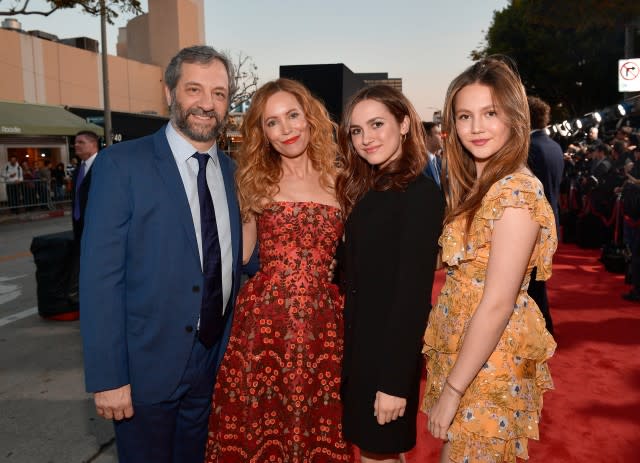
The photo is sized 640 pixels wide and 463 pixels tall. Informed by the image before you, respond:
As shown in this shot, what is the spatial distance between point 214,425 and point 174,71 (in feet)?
5.60

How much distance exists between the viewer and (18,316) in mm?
6191

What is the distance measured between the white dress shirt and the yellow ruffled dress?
3.28ft

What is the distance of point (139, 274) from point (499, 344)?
4.74 ft

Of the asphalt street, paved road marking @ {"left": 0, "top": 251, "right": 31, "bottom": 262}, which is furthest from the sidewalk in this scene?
the asphalt street

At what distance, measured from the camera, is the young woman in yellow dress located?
68.9 inches

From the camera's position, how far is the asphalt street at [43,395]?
329 centimetres

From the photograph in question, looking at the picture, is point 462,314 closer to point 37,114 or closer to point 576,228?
point 576,228

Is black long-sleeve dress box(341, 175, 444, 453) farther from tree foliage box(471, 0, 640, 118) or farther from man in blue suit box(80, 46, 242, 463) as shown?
tree foliage box(471, 0, 640, 118)

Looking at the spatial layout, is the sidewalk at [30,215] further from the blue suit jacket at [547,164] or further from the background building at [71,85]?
the blue suit jacket at [547,164]

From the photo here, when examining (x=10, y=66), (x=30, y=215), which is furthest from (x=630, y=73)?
(x=10, y=66)

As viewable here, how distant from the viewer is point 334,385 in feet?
8.38

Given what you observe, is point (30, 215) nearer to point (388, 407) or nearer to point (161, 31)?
point (388, 407)

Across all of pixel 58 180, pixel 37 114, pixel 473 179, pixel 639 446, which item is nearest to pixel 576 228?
pixel 639 446

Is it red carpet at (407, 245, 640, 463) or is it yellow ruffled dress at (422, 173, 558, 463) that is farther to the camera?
red carpet at (407, 245, 640, 463)
